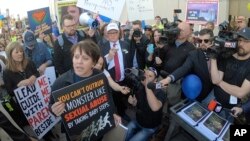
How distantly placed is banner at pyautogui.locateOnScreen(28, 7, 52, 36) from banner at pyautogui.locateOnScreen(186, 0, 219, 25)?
10.3ft

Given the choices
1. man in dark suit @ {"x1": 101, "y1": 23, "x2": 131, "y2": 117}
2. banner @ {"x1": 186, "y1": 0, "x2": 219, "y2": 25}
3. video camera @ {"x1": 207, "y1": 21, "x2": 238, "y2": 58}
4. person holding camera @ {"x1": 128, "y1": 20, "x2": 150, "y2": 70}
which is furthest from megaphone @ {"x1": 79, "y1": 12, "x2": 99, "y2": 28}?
banner @ {"x1": 186, "y1": 0, "x2": 219, "y2": 25}

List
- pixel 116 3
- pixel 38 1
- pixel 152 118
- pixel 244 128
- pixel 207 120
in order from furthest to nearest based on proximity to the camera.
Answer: pixel 38 1 < pixel 116 3 < pixel 152 118 < pixel 207 120 < pixel 244 128

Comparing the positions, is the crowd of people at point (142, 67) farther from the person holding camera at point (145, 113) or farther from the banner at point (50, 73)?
the banner at point (50, 73)

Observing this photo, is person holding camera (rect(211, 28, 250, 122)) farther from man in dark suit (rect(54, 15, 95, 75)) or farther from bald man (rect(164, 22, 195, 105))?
man in dark suit (rect(54, 15, 95, 75))

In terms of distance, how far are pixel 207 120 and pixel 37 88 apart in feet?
6.56

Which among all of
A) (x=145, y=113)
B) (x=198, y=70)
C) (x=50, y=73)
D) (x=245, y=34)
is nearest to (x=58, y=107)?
(x=145, y=113)

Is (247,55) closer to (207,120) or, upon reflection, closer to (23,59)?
→ (207,120)

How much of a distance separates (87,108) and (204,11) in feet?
14.5

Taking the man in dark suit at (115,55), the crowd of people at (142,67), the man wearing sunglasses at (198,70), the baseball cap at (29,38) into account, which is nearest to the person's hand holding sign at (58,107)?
the crowd of people at (142,67)

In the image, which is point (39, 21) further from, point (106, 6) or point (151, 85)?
point (151, 85)

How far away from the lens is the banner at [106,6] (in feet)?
13.0

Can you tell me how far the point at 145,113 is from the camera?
305cm

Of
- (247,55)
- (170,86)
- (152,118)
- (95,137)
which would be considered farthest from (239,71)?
(95,137)

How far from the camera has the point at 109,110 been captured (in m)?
2.26
